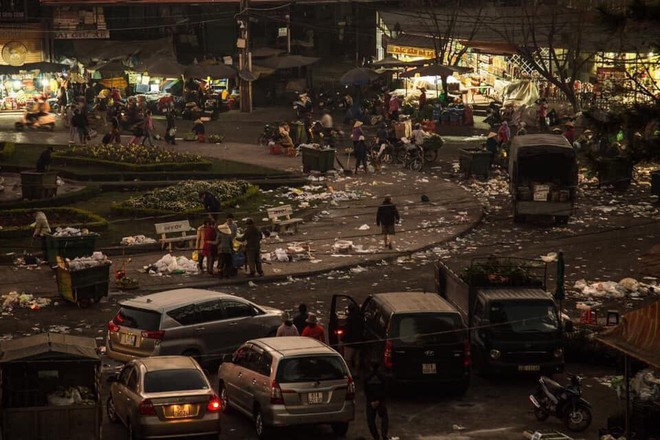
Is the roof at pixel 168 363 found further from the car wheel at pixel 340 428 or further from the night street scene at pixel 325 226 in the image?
the car wheel at pixel 340 428

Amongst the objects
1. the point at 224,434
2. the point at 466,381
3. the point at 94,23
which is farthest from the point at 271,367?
the point at 94,23

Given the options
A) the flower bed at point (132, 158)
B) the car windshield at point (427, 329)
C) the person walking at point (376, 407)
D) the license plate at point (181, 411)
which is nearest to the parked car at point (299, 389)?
the person walking at point (376, 407)

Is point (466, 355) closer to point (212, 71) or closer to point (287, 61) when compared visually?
point (212, 71)

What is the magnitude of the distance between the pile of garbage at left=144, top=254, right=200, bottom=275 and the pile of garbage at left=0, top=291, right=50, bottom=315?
3.34 meters

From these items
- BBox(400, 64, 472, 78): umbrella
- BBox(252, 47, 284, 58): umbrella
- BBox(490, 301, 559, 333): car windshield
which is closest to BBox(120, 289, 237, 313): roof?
BBox(490, 301, 559, 333): car windshield

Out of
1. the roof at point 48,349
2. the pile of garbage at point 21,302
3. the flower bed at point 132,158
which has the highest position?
the roof at point 48,349

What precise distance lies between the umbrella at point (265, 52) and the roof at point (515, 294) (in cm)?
4758

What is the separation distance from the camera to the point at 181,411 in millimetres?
18078

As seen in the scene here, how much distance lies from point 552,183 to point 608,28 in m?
19.5

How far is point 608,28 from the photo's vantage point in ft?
61.7

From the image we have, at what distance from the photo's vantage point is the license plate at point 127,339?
22406 millimetres

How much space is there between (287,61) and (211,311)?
4521 centimetres

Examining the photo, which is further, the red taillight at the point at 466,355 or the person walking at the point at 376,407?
the red taillight at the point at 466,355

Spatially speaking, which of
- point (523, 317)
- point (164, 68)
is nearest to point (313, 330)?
point (523, 317)
